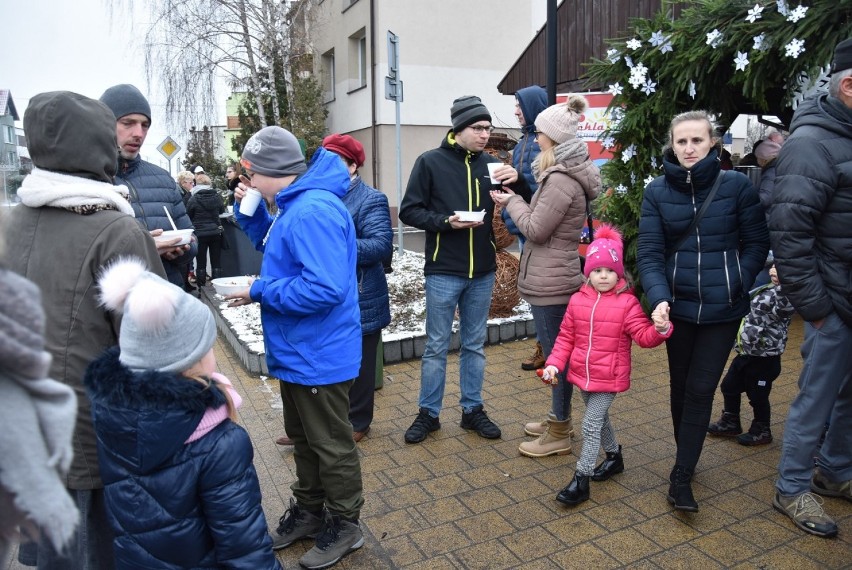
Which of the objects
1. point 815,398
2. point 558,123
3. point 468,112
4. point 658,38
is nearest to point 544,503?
point 815,398

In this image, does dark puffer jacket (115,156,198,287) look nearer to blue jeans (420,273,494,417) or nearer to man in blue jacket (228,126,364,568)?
man in blue jacket (228,126,364,568)

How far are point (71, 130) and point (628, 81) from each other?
458 cm

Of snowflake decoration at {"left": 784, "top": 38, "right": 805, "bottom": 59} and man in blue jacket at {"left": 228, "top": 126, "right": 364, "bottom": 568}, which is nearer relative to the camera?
man in blue jacket at {"left": 228, "top": 126, "right": 364, "bottom": 568}

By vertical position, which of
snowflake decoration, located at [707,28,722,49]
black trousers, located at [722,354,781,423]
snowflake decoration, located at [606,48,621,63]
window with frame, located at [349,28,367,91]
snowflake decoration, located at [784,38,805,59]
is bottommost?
black trousers, located at [722,354,781,423]

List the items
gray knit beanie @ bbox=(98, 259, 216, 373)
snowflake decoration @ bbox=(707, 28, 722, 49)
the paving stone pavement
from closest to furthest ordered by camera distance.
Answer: gray knit beanie @ bbox=(98, 259, 216, 373) → the paving stone pavement → snowflake decoration @ bbox=(707, 28, 722, 49)

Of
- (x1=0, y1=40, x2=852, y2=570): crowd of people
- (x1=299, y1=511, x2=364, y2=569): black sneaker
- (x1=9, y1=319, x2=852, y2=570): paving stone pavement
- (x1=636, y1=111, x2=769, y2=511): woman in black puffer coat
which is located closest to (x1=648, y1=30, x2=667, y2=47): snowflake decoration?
(x1=0, y1=40, x2=852, y2=570): crowd of people

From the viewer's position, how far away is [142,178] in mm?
Answer: 3570

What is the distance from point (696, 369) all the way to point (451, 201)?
70.4 inches

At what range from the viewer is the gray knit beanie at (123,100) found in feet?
10.9

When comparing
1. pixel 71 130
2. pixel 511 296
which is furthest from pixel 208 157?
pixel 71 130

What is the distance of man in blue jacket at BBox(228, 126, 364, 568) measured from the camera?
2.70 m

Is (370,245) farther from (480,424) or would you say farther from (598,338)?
(598,338)

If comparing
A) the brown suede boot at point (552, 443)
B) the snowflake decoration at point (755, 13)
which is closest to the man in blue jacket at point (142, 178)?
the brown suede boot at point (552, 443)

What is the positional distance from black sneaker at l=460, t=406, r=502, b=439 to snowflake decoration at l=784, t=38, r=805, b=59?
9.73ft
